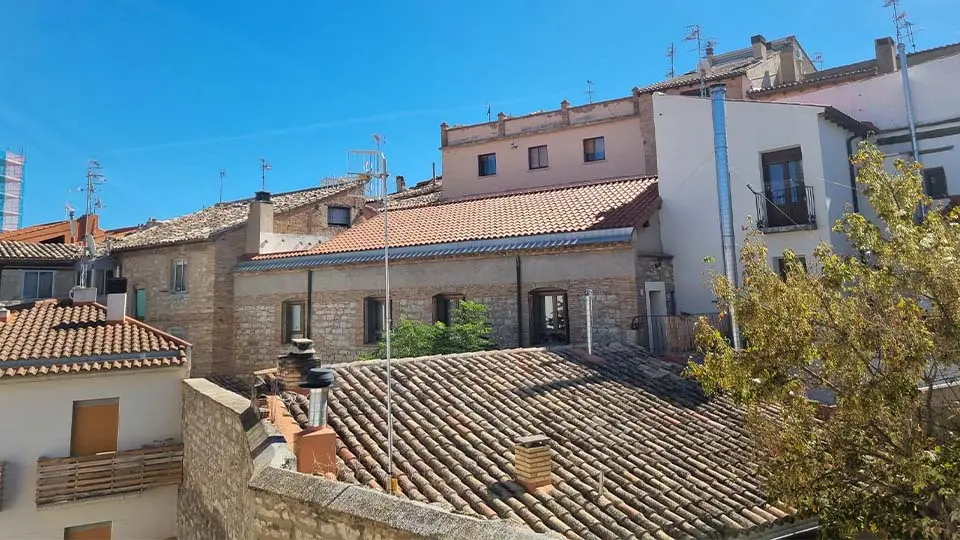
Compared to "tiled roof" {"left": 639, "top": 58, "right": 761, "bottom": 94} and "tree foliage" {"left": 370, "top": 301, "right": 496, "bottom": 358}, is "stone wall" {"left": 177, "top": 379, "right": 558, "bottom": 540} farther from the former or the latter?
"tiled roof" {"left": 639, "top": 58, "right": 761, "bottom": 94}

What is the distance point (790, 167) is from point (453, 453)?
11996 millimetres

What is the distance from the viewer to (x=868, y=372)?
4.96 metres

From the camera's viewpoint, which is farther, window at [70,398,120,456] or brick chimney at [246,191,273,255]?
brick chimney at [246,191,273,255]

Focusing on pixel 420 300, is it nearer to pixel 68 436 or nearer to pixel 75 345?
pixel 75 345

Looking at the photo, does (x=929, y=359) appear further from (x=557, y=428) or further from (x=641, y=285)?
(x=641, y=285)

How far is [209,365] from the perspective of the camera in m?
20.1

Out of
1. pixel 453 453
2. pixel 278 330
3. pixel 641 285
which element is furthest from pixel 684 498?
pixel 278 330

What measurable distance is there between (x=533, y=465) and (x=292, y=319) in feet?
47.6

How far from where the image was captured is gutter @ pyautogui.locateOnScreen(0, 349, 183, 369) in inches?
489

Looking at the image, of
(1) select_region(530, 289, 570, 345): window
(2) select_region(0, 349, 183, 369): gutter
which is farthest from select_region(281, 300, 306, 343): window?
(1) select_region(530, 289, 570, 345): window

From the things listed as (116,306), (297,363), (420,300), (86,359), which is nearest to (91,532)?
(86,359)

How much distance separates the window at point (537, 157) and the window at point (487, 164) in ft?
5.64

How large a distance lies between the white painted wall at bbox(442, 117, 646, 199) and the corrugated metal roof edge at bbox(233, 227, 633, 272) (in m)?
10.3

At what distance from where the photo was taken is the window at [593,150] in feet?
81.5
